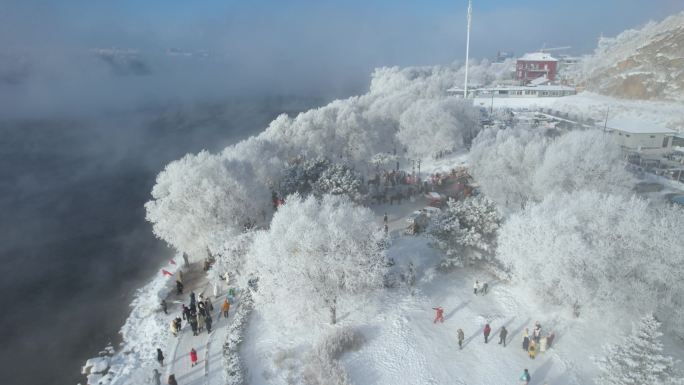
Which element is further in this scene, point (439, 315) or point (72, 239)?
point (72, 239)

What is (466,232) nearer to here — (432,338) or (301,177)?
(432,338)

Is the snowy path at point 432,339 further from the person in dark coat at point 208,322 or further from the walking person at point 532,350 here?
the person in dark coat at point 208,322

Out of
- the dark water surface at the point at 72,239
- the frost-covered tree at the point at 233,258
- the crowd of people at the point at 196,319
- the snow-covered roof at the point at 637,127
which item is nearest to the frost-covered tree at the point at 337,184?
the frost-covered tree at the point at 233,258

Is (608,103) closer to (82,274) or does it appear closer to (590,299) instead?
(590,299)

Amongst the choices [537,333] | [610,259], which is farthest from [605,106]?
[537,333]

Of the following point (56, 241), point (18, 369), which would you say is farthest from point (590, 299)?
point (56, 241)

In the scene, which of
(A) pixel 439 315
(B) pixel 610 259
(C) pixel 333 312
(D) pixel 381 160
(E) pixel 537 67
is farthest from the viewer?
(E) pixel 537 67

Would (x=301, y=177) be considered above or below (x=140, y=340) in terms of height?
above

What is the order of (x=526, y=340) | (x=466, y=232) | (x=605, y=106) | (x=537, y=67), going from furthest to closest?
(x=537, y=67) → (x=605, y=106) → (x=466, y=232) → (x=526, y=340)
